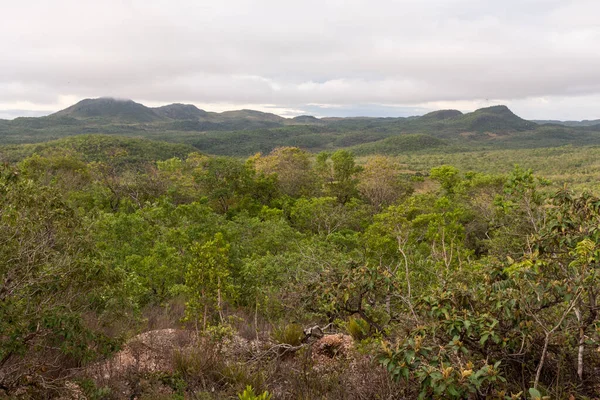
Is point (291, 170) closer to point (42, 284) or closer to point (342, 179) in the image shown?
point (342, 179)

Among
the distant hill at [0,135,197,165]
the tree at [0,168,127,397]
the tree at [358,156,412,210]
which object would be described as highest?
the distant hill at [0,135,197,165]

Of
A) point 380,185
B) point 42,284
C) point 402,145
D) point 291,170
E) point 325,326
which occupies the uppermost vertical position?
Result: point 402,145

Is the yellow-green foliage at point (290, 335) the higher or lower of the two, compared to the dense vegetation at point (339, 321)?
lower

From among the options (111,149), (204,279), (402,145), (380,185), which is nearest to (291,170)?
(380,185)

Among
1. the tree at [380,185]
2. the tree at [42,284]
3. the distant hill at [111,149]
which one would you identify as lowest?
the tree at [380,185]

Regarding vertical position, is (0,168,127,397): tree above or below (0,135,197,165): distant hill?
below

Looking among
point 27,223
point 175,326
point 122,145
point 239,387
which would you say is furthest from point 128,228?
point 122,145

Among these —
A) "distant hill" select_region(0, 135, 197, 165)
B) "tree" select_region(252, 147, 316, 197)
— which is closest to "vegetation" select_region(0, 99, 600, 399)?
"tree" select_region(252, 147, 316, 197)

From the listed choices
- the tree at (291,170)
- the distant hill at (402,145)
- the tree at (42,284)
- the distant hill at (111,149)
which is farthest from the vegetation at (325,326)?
the distant hill at (402,145)

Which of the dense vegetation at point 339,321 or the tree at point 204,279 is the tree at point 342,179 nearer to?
the dense vegetation at point 339,321

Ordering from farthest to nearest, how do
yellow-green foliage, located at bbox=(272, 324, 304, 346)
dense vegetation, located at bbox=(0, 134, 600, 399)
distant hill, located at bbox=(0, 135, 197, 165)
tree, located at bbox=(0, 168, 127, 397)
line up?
distant hill, located at bbox=(0, 135, 197, 165) → yellow-green foliage, located at bbox=(272, 324, 304, 346) → tree, located at bbox=(0, 168, 127, 397) → dense vegetation, located at bbox=(0, 134, 600, 399)

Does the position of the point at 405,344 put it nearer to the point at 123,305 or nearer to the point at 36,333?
the point at 36,333

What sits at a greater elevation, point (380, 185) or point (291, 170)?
point (291, 170)

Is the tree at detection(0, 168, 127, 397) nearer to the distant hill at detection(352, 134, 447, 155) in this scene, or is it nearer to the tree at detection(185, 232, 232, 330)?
the tree at detection(185, 232, 232, 330)
